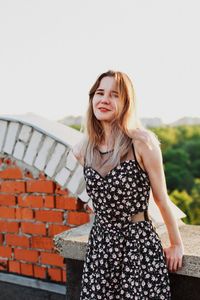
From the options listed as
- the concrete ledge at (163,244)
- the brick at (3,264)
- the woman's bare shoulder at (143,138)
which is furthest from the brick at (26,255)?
Result: the woman's bare shoulder at (143,138)

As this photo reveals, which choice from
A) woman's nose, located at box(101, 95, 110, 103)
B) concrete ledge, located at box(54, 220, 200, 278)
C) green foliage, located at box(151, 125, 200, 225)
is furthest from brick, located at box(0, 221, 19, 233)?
green foliage, located at box(151, 125, 200, 225)

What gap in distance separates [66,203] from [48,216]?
18cm

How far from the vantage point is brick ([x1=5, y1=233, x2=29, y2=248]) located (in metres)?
2.97

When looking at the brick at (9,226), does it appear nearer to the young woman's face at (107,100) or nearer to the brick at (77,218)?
the brick at (77,218)

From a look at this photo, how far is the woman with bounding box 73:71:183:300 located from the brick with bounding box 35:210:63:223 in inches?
→ 30.4

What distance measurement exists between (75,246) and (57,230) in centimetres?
60

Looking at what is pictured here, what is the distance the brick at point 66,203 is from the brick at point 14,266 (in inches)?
22.6

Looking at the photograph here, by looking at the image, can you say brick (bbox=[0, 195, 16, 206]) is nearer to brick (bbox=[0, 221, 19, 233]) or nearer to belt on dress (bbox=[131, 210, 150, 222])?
brick (bbox=[0, 221, 19, 233])

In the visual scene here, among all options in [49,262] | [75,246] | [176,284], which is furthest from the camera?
[49,262]

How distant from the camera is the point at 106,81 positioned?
2.00 m

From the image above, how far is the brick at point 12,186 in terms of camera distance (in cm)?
297

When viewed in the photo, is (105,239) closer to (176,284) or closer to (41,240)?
(176,284)

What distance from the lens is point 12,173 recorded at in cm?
301

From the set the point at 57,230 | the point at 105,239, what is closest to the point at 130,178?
the point at 105,239
